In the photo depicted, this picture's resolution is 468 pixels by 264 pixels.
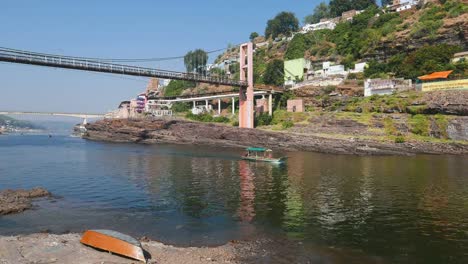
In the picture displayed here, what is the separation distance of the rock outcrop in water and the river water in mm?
889

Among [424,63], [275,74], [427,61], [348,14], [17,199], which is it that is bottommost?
[17,199]

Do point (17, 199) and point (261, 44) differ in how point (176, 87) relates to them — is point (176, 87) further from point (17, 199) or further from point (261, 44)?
point (17, 199)

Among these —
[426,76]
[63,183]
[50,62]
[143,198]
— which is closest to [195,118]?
[50,62]

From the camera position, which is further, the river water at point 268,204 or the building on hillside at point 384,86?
the building on hillside at point 384,86

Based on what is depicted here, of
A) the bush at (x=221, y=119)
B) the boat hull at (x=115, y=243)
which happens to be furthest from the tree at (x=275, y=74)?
the boat hull at (x=115, y=243)

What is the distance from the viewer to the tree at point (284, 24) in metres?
178

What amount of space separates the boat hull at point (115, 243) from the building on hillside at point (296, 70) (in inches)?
3809

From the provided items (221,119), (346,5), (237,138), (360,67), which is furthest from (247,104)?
(346,5)

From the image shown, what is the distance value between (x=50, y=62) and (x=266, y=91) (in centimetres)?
5168

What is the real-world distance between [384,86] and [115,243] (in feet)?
252

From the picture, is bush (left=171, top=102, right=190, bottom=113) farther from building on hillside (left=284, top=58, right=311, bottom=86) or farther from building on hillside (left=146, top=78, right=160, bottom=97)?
building on hillside (left=146, top=78, right=160, bottom=97)

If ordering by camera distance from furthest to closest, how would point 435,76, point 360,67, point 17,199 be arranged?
point 360,67 < point 435,76 < point 17,199

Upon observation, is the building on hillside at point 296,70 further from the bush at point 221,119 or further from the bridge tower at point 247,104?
the bush at point 221,119

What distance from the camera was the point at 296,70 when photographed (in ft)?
369
